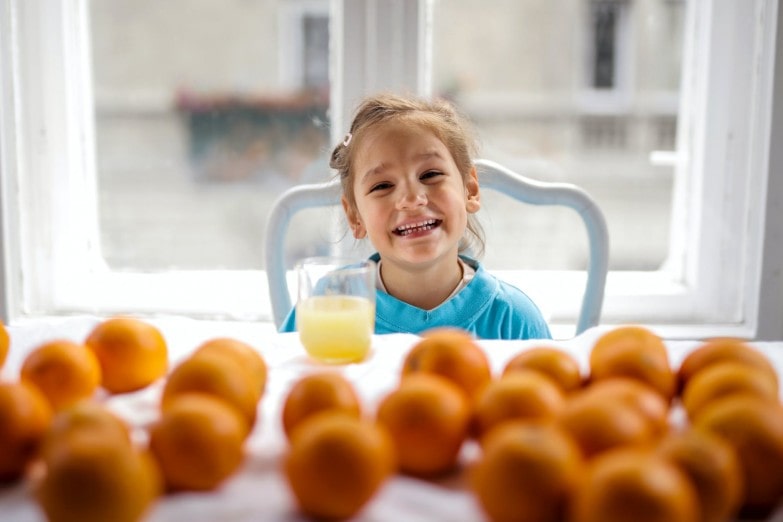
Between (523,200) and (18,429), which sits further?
(523,200)

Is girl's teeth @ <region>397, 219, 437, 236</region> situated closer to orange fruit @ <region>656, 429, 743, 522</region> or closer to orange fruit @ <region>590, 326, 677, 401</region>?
orange fruit @ <region>590, 326, 677, 401</region>

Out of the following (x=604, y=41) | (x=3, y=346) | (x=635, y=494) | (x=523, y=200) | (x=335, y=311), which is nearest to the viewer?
(x=635, y=494)

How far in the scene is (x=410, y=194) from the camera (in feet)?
4.21

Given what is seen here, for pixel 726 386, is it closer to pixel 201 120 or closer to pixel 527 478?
pixel 527 478

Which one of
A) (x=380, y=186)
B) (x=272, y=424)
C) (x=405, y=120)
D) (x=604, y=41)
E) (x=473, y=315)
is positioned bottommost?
(x=473, y=315)

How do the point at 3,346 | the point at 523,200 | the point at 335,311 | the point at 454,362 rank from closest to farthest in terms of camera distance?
1. the point at 454,362
2. the point at 3,346
3. the point at 335,311
4. the point at 523,200

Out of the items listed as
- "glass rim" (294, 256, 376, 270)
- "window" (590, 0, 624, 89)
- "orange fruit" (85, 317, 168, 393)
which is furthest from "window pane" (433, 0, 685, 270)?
"orange fruit" (85, 317, 168, 393)

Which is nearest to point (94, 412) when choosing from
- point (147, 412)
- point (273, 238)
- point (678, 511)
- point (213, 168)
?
point (147, 412)

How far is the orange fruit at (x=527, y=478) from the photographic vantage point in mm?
423

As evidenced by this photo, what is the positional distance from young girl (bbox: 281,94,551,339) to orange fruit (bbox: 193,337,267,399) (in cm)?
64

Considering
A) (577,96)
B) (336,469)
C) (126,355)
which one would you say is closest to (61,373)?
(126,355)

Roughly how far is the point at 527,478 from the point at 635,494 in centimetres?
6

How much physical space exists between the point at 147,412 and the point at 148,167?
145 cm

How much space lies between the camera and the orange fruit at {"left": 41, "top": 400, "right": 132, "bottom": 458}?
18.3 inches
